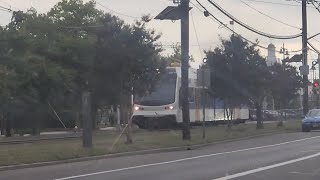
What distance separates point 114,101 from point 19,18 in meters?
16.1

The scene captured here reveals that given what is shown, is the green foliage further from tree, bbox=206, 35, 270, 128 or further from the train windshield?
tree, bbox=206, 35, 270, 128

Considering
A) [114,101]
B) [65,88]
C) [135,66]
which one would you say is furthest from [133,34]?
[65,88]

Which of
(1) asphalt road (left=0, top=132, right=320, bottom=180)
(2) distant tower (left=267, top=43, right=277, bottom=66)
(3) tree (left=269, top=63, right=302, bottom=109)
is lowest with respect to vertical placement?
(1) asphalt road (left=0, top=132, right=320, bottom=180)

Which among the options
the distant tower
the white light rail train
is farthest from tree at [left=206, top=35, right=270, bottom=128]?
the distant tower

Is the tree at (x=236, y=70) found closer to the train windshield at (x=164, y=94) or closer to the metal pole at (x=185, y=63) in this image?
the train windshield at (x=164, y=94)

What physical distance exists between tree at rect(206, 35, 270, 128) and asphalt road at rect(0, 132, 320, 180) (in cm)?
1084

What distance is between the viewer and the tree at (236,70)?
32.4m

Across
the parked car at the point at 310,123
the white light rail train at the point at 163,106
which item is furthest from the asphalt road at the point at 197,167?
the parked car at the point at 310,123

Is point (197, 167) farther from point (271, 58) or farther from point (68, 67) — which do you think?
point (271, 58)

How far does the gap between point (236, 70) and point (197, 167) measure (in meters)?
16.8

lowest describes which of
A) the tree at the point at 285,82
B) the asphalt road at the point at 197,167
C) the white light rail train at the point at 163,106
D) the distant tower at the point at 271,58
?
the asphalt road at the point at 197,167

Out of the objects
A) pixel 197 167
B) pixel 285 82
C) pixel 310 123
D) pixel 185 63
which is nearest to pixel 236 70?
pixel 310 123

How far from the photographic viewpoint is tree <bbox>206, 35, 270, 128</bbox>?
106 ft

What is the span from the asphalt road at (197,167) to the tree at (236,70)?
10837 millimetres
